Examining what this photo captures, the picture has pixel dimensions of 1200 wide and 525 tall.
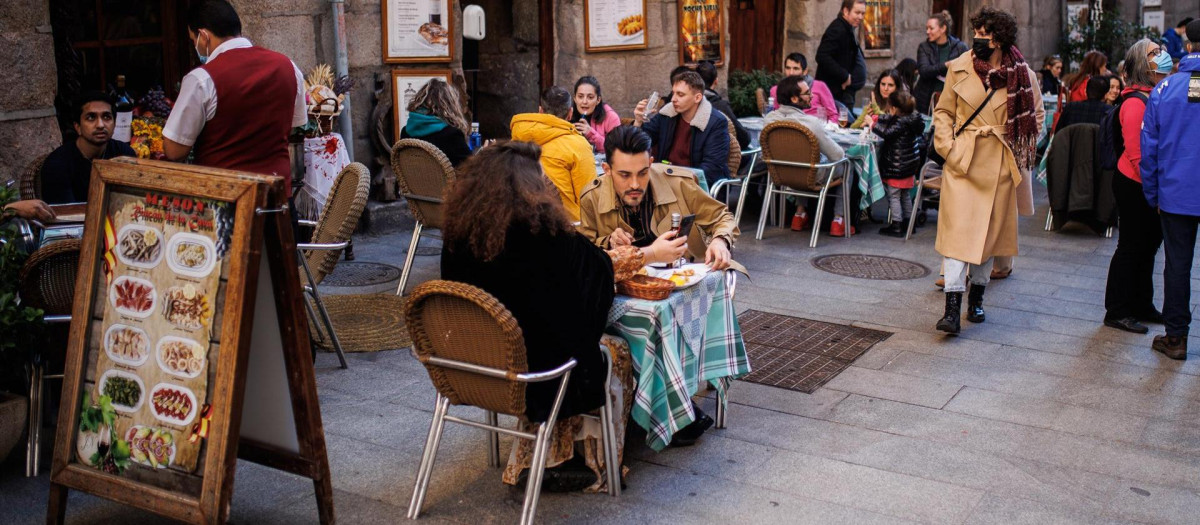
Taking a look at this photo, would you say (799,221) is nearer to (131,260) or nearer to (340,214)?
(340,214)

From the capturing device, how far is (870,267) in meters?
8.06

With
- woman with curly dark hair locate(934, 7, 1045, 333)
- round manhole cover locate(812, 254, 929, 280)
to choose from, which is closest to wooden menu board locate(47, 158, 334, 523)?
woman with curly dark hair locate(934, 7, 1045, 333)

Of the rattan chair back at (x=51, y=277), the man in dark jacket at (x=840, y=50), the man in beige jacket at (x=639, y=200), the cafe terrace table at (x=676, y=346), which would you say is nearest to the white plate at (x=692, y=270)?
the cafe terrace table at (x=676, y=346)

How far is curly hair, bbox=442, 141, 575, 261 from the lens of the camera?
12.1 ft

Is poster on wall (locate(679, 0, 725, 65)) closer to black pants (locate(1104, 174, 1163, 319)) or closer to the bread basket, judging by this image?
black pants (locate(1104, 174, 1163, 319))

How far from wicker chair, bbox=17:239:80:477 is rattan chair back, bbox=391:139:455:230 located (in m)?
2.46

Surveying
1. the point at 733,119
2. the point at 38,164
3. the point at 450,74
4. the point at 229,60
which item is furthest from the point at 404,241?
the point at 229,60

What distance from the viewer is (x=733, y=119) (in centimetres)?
895

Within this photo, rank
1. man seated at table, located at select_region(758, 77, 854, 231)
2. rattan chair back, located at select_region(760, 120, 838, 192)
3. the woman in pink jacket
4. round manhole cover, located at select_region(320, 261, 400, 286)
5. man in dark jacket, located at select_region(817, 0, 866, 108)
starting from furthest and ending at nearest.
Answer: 1. man in dark jacket, located at select_region(817, 0, 866, 108)
2. man seated at table, located at select_region(758, 77, 854, 231)
3. rattan chair back, located at select_region(760, 120, 838, 192)
4. the woman in pink jacket
5. round manhole cover, located at select_region(320, 261, 400, 286)

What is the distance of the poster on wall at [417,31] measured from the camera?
29.6 feet

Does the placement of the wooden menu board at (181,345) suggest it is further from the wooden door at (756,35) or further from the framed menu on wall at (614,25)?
the wooden door at (756,35)

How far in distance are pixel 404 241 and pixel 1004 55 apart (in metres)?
4.52

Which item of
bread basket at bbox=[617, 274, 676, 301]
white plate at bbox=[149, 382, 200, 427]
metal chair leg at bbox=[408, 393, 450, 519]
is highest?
bread basket at bbox=[617, 274, 676, 301]

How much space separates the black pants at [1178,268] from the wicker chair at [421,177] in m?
3.81
